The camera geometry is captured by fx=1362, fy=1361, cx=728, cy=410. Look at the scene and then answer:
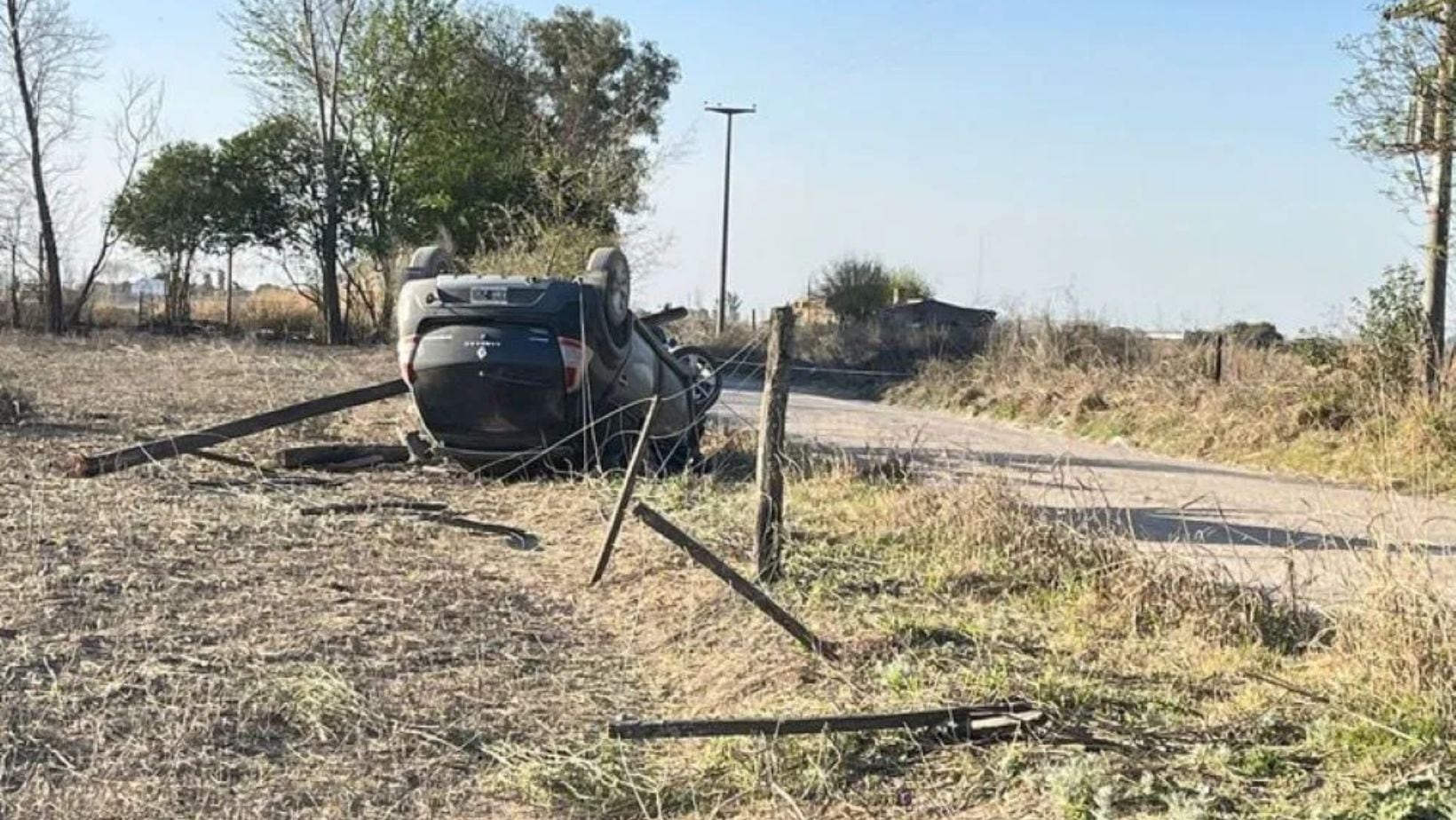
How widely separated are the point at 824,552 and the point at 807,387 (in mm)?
24165

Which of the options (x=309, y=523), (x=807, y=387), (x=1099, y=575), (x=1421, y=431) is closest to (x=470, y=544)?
(x=309, y=523)

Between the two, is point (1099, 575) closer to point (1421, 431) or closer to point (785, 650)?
point (785, 650)

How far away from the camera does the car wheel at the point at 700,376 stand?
38.4 ft

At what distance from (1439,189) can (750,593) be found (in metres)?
12.4

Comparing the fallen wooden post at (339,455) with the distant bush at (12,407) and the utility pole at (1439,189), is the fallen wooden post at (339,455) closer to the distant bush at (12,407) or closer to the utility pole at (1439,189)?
the distant bush at (12,407)

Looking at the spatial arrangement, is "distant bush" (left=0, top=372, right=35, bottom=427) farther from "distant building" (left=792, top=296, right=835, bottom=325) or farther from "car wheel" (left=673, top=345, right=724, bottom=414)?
"distant building" (left=792, top=296, right=835, bottom=325)

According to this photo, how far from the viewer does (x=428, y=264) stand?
11.0 m

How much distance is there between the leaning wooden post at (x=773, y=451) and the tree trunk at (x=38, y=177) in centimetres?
3339

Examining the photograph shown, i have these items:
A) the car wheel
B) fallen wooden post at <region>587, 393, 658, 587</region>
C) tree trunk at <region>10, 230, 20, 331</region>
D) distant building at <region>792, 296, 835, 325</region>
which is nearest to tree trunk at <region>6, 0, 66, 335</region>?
tree trunk at <region>10, 230, 20, 331</region>

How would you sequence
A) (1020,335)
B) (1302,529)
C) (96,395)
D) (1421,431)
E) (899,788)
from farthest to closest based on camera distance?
(1020,335) → (96,395) → (1421,431) → (1302,529) → (899,788)

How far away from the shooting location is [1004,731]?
4121 millimetres

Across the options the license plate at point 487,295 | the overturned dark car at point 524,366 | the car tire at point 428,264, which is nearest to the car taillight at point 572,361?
the overturned dark car at point 524,366

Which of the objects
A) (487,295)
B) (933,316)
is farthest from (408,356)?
(933,316)

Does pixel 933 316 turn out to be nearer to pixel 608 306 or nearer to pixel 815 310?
pixel 815 310
